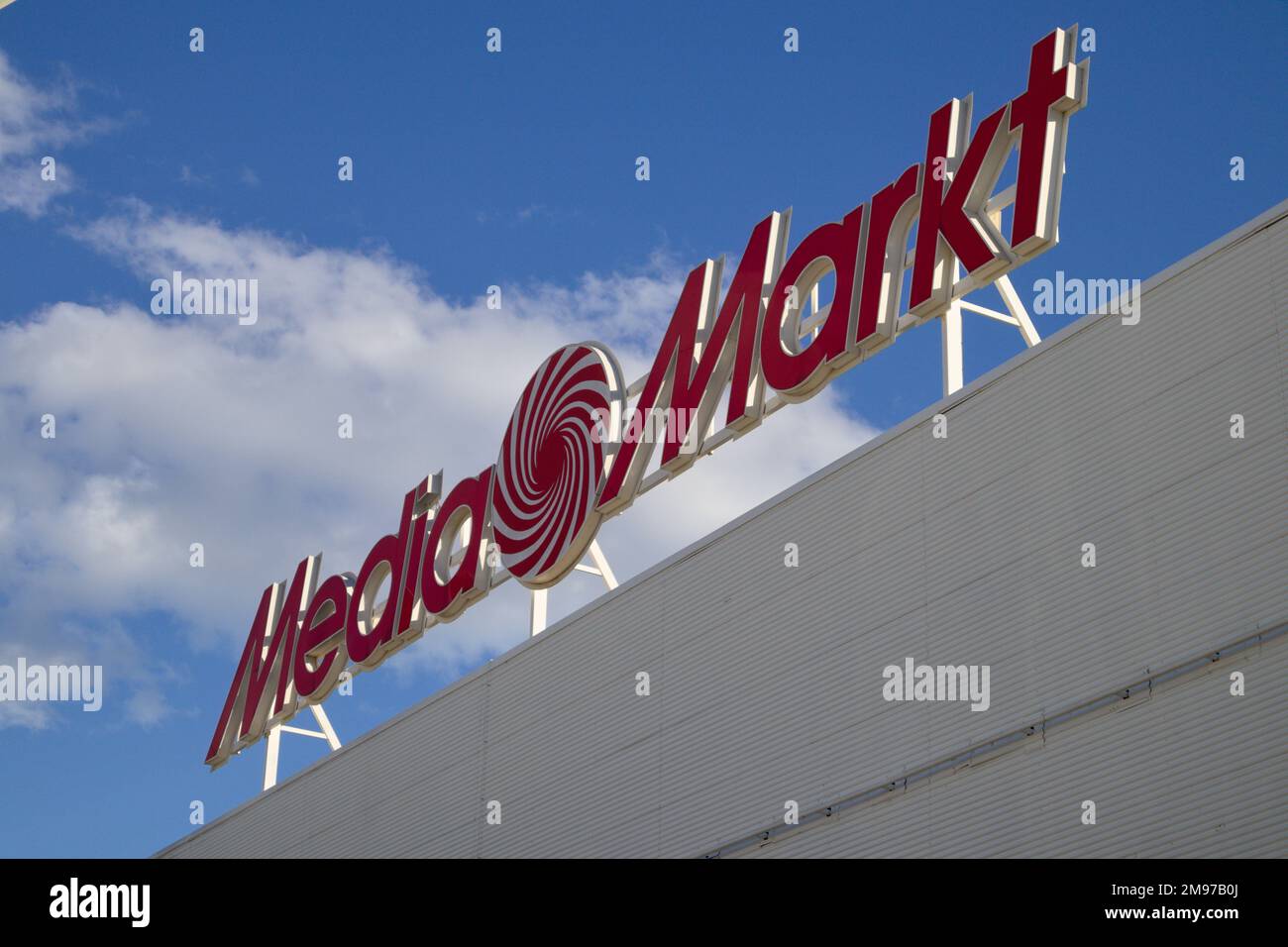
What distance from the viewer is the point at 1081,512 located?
18.3 metres

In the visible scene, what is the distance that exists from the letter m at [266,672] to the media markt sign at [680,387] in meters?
0.04

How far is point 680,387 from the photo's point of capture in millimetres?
25531

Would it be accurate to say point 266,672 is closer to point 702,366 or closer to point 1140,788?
point 702,366

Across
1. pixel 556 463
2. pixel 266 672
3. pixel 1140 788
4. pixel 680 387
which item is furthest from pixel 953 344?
pixel 266 672

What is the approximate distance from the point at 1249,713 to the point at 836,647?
5.75 metres

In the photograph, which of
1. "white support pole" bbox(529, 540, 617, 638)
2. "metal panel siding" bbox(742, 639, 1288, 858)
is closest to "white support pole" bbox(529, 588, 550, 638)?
"white support pole" bbox(529, 540, 617, 638)

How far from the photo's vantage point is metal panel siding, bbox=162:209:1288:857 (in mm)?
16422

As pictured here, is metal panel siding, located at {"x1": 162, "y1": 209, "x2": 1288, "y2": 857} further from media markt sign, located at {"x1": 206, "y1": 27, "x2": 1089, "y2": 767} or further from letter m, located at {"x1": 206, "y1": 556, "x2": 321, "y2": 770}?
letter m, located at {"x1": 206, "y1": 556, "x2": 321, "y2": 770}

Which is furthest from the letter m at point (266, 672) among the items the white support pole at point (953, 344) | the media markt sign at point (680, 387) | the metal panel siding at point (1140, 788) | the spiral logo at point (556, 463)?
the metal panel siding at point (1140, 788)

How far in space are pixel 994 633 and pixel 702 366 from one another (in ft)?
25.6

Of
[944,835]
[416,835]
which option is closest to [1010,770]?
[944,835]

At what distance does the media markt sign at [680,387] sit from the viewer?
2152 cm

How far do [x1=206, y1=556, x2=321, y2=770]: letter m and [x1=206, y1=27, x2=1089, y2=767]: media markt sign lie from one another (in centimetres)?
4
